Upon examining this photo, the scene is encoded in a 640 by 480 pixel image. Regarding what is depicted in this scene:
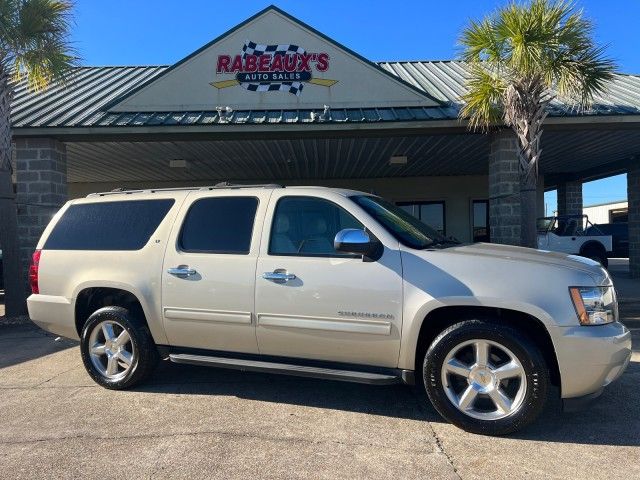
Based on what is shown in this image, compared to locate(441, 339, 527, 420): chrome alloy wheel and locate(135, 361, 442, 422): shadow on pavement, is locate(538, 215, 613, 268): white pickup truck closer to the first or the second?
locate(135, 361, 442, 422): shadow on pavement

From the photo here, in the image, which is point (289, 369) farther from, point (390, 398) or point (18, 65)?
point (18, 65)

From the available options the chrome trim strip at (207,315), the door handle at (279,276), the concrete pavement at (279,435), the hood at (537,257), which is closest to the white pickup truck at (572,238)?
the concrete pavement at (279,435)

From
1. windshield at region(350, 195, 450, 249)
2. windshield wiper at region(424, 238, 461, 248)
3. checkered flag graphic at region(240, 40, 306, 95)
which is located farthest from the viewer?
checkered flag graphic at region(240, 40, 306, 95)

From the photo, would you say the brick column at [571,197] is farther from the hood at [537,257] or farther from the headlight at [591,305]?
the headlight at [591,305]

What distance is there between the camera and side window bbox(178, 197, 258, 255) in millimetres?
4363

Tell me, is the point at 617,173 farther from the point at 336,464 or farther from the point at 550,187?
the point at 336,464

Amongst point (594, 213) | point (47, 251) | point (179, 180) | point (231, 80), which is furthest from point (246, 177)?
point (594, 213)

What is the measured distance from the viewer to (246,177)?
15617 mm

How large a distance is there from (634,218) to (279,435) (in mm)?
13195

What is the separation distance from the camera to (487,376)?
11.9 feet

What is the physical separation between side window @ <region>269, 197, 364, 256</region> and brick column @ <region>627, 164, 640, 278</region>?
12144 mm

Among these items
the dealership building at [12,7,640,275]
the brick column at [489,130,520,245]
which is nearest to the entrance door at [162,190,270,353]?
the dealership building at [12,7,640,275]

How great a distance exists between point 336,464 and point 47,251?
363cm

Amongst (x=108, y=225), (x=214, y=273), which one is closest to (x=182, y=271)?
(x=214, y=273)
